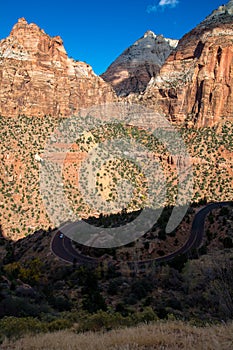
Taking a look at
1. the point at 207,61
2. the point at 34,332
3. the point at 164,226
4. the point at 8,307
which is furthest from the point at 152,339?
the point at 207,61

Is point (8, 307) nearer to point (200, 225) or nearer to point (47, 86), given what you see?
point (200, 225)

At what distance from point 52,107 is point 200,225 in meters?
56.9

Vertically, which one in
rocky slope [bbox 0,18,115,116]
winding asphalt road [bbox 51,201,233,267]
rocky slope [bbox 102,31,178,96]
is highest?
rocky slope [bbox 102,31,178,96]

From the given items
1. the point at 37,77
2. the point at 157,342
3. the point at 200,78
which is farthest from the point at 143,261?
the point at 200,78

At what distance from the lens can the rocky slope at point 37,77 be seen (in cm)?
7981

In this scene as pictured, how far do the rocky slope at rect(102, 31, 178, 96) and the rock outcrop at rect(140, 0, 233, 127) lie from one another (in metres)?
50.1

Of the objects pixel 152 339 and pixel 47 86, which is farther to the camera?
pixel 47 86

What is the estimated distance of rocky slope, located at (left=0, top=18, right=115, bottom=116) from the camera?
79.8 metres

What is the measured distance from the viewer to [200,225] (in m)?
42.0

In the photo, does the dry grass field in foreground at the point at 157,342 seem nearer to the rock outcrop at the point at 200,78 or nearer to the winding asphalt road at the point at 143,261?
the winding asphalt road at the point at 143,261

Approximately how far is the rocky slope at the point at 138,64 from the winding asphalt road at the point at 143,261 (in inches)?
4484

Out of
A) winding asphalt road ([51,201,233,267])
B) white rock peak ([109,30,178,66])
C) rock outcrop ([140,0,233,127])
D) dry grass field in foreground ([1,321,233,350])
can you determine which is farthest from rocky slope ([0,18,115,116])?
white rock peak ([109,30,178,66])

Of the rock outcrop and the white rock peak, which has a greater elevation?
the white rock peak

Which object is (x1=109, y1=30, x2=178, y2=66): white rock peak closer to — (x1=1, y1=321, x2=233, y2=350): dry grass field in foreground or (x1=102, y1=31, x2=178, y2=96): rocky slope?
(x1=102, y1=31, x2=178, y2=96): rocky slope
